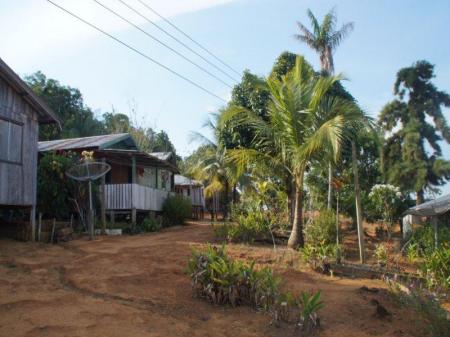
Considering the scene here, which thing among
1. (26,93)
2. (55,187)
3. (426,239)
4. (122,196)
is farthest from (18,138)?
(426,239)

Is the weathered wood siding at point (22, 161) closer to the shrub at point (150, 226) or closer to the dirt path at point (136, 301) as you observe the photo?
the dirt path at point (136, 301)

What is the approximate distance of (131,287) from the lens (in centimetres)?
705

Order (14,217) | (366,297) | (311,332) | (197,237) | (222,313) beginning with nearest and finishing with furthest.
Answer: (311,332) → (222,313) → (366,297) → (197,237) → (14,217)

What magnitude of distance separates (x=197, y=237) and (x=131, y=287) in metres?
5.86

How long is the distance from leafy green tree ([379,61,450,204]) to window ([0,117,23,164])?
51.8ft

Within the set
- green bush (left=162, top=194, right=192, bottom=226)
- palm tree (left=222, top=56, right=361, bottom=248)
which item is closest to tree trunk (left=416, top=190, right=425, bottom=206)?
green bush (left=162, top=194, right=192, bottom=226)

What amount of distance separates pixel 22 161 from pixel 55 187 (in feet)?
7.27

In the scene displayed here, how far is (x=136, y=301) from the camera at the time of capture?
6.36m

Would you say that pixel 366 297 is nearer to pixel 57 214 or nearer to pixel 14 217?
pixel 57 214

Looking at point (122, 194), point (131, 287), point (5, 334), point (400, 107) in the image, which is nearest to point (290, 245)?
point (131, 287)

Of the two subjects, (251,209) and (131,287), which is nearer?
(131,287)

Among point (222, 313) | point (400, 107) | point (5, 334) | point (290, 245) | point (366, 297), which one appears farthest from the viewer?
point (400, 107)

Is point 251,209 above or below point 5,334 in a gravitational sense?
above

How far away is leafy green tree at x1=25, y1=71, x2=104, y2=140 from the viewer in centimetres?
3322
